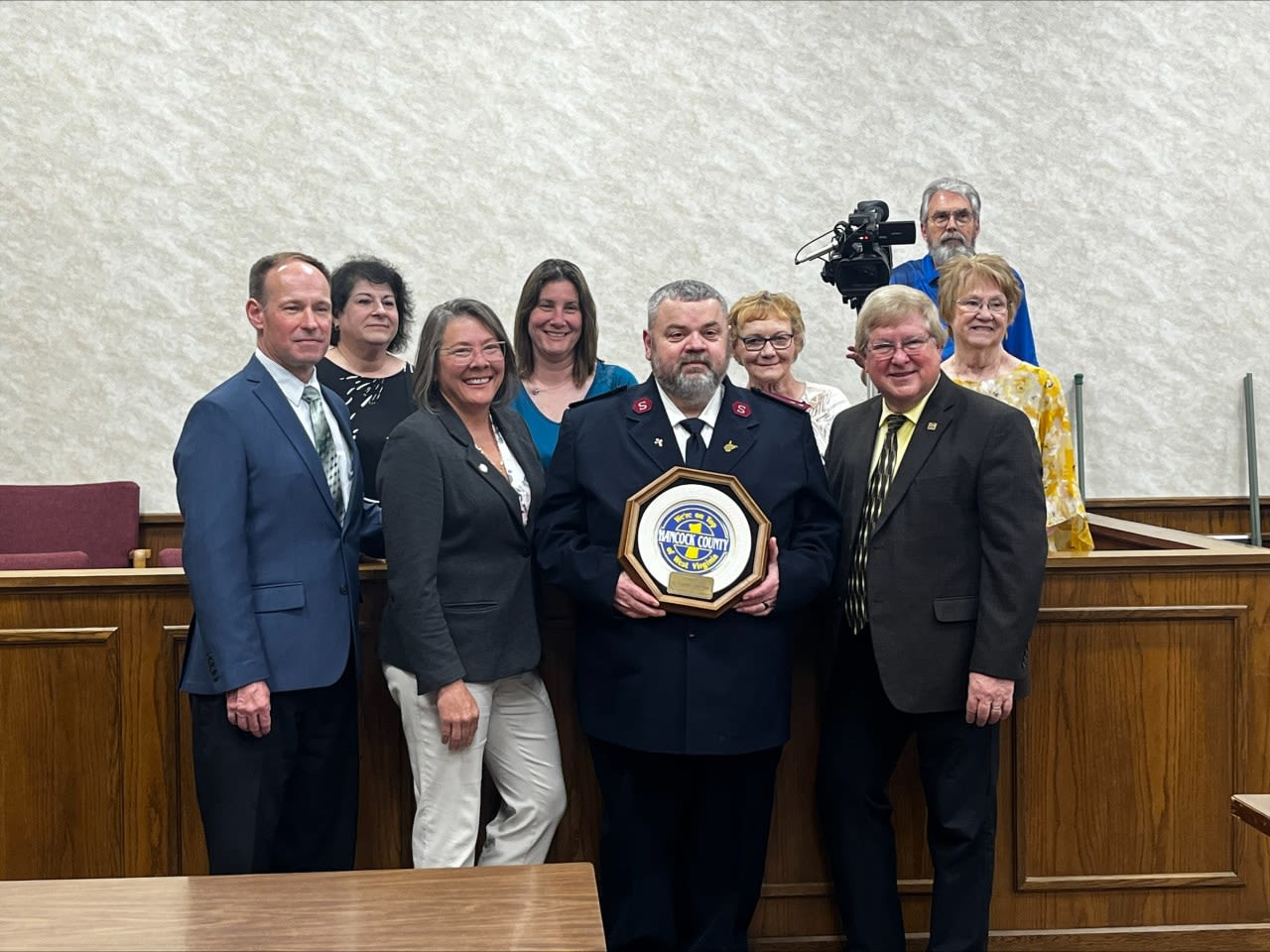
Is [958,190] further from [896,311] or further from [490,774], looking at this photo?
[490,774]

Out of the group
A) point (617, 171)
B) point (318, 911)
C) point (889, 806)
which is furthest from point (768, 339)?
point (617, 171)

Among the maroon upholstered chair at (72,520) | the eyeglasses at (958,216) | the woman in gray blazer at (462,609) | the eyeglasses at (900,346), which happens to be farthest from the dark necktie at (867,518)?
the maroon upholstered chair at (72,520)

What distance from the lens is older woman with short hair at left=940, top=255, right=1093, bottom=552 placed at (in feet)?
10.3

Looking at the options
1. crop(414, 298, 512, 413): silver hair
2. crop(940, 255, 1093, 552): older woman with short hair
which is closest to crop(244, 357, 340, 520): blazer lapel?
crop(414, 298, 512, 413): silver hair

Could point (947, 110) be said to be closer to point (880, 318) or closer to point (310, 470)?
point (880, 318)

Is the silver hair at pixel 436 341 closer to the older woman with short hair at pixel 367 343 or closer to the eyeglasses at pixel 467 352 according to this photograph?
the eyeglasses at pixel 467 352

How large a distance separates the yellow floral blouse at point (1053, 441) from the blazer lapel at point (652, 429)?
0.90 m

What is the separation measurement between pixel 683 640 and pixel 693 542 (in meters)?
0.21

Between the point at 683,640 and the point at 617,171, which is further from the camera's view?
the point at 617,171

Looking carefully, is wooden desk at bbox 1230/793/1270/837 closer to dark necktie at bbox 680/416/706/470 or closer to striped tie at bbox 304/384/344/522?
dark necktie at bbox 680/416/706/470

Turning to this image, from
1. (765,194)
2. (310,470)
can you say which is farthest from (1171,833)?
(765,194)

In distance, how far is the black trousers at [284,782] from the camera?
2.57 meters

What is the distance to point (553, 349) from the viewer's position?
3.30 metres

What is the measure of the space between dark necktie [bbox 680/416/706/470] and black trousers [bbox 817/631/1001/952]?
1.69 ft
